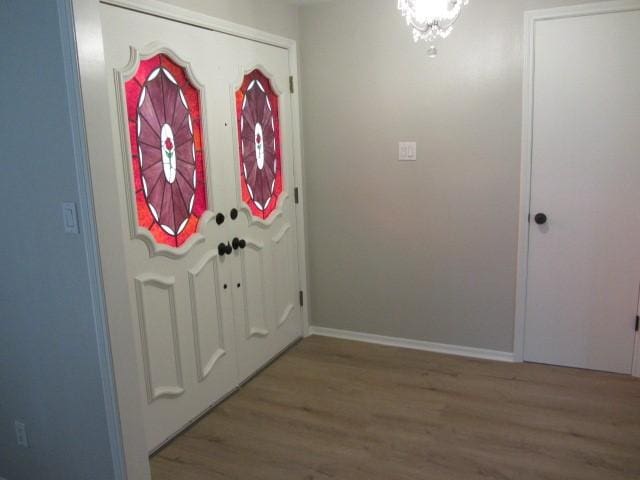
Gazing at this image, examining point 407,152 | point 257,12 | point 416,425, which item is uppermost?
point 257,12

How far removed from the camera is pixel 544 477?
7.46ft

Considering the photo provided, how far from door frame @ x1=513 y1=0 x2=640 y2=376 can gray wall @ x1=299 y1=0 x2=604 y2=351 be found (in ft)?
0.13

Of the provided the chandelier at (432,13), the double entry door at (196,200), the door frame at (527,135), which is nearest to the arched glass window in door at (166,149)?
the double entry door at (196,200)

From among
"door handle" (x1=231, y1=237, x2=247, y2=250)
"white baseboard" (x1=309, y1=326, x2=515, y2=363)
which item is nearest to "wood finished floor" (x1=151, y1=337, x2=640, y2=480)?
"white baseboard" (x1=309, y1=326, x2=515, y2=363)

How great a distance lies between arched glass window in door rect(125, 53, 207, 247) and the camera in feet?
7.80

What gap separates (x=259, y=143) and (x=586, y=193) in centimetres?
197

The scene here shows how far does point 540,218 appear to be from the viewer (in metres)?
3.15

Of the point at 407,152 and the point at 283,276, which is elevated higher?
the point at 407,152

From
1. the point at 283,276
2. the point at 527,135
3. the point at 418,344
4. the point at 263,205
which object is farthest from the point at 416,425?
the point at 527,135

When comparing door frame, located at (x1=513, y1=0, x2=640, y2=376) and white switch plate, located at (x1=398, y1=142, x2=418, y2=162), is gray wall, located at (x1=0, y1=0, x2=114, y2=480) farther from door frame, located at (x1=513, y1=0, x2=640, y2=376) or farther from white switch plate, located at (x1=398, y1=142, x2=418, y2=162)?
door frame, located at (x1=513, y1=0, x2=640, y2=376)

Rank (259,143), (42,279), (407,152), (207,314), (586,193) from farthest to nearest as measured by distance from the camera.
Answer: (407,152) → (259,143) → (586,193) → (207,314) → (42,279)

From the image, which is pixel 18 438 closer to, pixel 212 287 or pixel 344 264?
pixel 212 287

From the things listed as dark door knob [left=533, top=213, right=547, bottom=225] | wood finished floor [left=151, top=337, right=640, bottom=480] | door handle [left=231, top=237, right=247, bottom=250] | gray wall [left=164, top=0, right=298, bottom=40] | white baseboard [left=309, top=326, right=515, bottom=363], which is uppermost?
gray wall [left=164, top=0, right=298, bottom=40]

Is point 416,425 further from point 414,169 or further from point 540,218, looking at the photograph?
point 414,169
